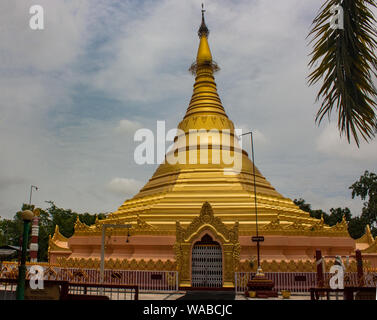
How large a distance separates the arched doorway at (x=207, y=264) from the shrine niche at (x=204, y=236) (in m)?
0.25

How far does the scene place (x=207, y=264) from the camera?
16.8 m

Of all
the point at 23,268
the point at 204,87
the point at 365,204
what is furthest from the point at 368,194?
the point at 23,268

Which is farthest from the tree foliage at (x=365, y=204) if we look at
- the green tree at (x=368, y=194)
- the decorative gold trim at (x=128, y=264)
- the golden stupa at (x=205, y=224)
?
the decorative gold trim at (x=128, y=264)

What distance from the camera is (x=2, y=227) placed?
1801 inches

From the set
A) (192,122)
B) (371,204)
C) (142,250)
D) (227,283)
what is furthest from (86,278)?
(371,204)

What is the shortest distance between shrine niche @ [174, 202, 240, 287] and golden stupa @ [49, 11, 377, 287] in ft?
0.14

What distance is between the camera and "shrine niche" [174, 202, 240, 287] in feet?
53.7

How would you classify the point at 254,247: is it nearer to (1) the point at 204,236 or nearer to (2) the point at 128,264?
(1) the point at 204,236

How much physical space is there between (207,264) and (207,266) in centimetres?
9

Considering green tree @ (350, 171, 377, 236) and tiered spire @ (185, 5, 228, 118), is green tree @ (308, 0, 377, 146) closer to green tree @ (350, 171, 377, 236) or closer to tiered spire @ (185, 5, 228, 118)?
tiered spire @ (185, 5, 228, 118)

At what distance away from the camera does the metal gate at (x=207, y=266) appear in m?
16.5

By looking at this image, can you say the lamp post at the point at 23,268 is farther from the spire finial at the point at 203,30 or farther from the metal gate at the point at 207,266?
the spire finial at the point at 203,30

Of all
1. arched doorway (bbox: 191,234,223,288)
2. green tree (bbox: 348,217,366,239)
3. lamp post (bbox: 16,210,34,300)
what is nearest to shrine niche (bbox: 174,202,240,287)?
arched doorway (bbox: 191,234,223,288)
